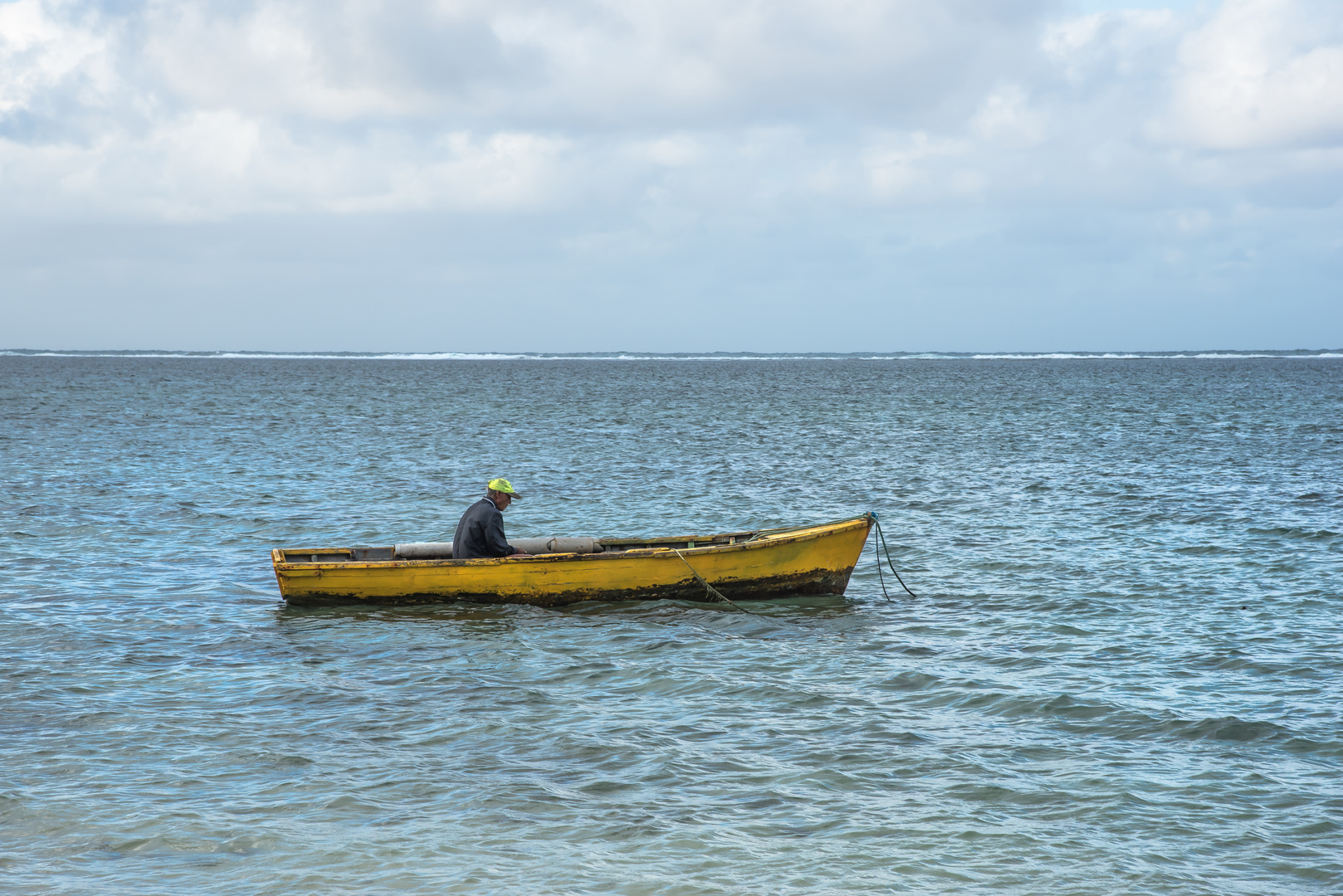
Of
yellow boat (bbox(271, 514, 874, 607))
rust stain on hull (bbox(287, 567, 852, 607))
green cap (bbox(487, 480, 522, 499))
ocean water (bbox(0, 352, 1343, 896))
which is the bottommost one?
ocean water (bbox(0, 352, 1343, 896))

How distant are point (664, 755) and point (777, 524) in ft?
39.6

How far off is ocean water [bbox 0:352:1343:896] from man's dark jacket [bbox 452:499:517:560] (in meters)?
0.74

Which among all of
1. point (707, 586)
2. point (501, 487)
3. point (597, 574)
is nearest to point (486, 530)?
point (501, 487)

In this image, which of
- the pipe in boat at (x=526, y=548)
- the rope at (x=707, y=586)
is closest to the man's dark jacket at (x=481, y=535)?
the pipe in boat at (x=526, y=548)

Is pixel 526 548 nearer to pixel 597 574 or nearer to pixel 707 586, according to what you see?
pixel 597 574

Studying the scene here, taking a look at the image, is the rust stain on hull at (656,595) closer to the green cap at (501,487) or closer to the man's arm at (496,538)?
the man's arm at (496,538)

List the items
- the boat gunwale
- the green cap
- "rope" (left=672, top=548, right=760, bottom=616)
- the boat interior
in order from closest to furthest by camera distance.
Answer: the boat gunwale, the green cap, "rope" (left=672, top=548, right=760, bottom=616), the boat interior

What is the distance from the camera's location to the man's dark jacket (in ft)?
44.4

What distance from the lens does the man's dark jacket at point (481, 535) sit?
1354cm

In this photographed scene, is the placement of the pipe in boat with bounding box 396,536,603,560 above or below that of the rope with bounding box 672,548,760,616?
A: above

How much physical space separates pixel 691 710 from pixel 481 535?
4.99m

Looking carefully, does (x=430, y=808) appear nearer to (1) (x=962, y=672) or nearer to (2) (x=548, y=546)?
(1) (x=962, y=672)

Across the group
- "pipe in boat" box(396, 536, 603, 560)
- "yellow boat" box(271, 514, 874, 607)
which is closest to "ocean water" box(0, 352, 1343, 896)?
"yellow boat" box(271, 514, 874, 607)

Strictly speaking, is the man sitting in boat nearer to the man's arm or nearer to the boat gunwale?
the man's arm
